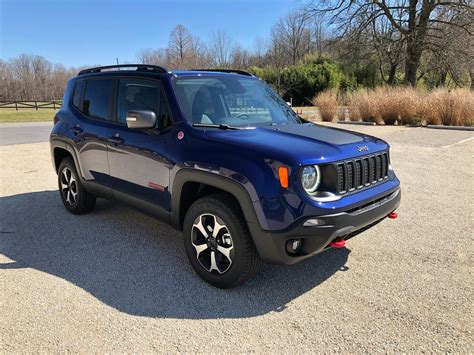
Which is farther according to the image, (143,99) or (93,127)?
(93,127)

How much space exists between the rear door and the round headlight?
2532 mm

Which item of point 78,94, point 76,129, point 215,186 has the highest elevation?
point 78,94

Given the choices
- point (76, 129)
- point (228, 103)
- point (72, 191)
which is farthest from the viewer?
point (72, 191)

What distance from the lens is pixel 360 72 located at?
38812 millimetres

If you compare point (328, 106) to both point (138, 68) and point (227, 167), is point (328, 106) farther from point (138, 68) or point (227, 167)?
point (227, 167)

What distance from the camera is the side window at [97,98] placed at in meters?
4.41

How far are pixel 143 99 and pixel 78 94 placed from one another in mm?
1566

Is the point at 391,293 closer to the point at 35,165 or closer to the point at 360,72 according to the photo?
the point at 35,165

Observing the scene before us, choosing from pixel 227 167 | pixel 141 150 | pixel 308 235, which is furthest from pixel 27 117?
pixel 308 235

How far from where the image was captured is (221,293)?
322 cm

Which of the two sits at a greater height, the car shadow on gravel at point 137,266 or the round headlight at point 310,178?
the round headlight at point 310,178

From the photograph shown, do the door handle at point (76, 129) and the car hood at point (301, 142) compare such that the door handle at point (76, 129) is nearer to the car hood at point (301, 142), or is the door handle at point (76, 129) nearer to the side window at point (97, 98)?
the side window at point (97, 98)

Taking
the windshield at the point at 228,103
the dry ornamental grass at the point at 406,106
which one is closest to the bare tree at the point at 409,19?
the dry ornamental grass at the point at 406,106

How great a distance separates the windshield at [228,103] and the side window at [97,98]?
3.77 feet
